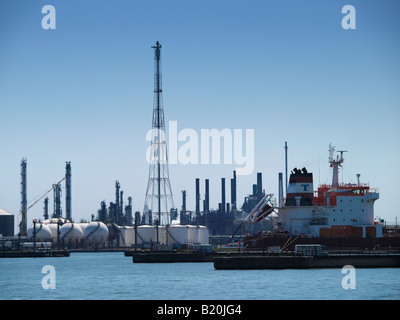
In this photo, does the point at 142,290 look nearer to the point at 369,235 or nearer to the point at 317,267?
the point at 317,267

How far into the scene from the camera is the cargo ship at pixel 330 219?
106500mm

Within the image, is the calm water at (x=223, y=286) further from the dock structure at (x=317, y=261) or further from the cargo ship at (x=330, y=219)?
the cargo ship at (x=330, y=219)

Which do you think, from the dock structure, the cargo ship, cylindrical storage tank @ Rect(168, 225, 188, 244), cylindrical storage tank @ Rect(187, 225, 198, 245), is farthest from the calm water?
cylindrical storage tank @ Rect(187, 225, 198, 245)

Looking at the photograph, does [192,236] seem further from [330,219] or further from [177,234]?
[330,219]

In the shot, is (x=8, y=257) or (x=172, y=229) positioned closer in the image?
(x=8, y=257)

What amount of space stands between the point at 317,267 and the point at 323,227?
22.1m

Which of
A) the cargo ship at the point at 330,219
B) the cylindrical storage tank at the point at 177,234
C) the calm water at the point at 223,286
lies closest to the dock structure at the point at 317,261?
the calm water at the point at 223,286

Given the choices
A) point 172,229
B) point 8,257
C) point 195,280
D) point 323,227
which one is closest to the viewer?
point 195,280

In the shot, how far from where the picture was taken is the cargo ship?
10650 cm

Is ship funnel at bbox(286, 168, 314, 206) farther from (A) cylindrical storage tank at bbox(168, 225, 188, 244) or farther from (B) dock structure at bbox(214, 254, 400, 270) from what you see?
(A) cylindrical storage tank at bbox(168, 225, 188, 244)

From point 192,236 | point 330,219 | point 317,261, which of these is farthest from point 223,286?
point 192,236

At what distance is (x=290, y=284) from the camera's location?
65.5 metres
